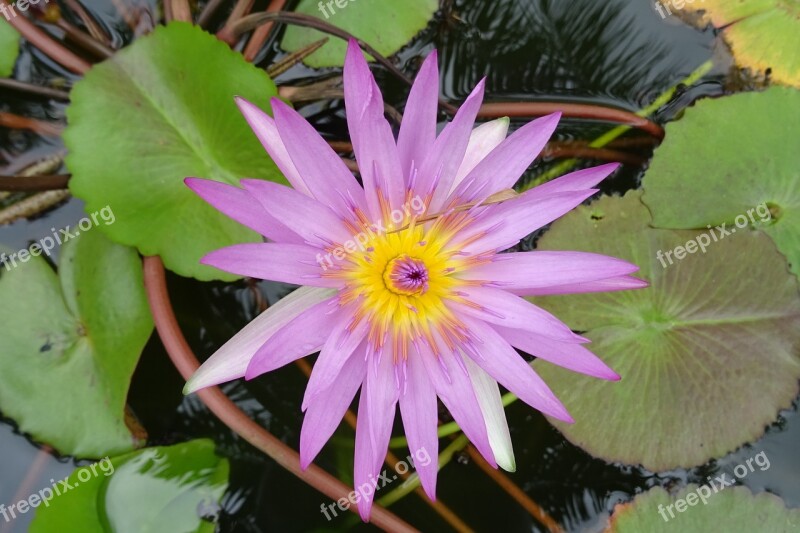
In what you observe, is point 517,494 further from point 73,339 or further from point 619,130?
point 73,339

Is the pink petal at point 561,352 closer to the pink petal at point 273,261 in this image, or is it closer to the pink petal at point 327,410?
the pink petal at point 327,410

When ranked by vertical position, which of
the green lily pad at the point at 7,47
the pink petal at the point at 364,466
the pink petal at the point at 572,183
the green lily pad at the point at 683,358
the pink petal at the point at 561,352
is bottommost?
the green lily pad at the point at 683,358

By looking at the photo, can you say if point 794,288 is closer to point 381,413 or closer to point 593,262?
point 593,262

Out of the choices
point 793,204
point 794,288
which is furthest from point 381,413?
point 793,204

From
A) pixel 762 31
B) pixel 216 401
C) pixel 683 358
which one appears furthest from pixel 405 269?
pixel 762 31

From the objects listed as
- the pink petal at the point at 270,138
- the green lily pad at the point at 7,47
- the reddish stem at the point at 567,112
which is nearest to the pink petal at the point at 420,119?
the pink petal at the point at 270,138
